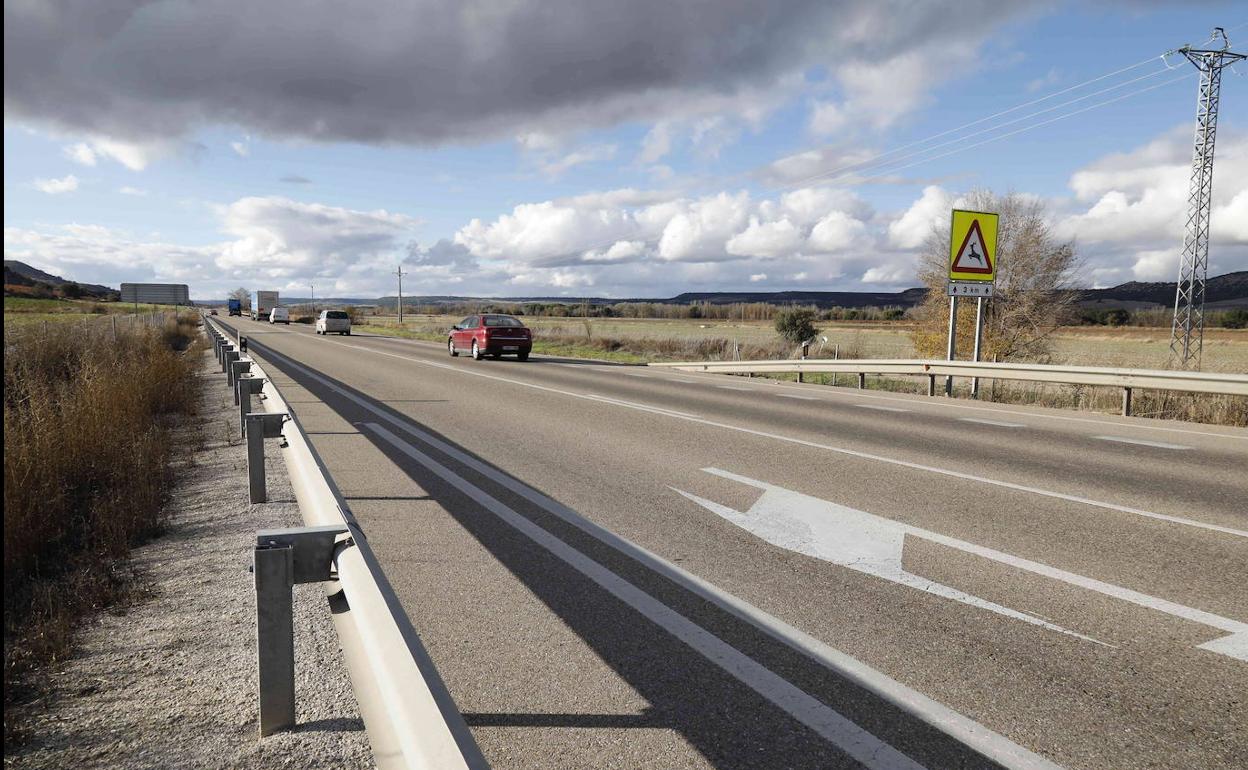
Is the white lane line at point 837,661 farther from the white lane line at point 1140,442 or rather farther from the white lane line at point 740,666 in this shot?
the white lane line at point 1140,442

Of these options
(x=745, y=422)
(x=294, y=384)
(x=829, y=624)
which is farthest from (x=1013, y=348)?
(x=829, y=624)

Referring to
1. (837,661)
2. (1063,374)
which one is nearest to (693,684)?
(837,661)

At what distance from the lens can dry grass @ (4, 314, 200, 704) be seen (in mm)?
4297

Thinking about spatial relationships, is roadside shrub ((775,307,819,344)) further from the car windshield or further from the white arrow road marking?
the white arrow road marking

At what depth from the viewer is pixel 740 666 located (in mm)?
3592

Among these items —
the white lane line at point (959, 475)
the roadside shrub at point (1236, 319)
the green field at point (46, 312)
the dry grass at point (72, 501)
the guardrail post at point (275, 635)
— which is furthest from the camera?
the roadside shrub at point (1236, 319)

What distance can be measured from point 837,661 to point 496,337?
2322 cm

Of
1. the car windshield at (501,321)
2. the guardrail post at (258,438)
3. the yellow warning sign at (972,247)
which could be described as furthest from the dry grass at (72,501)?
the car windshield at (501,321)

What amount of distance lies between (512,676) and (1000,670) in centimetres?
219

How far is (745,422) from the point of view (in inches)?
463

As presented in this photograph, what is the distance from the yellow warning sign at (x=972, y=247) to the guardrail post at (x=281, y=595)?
16558mm

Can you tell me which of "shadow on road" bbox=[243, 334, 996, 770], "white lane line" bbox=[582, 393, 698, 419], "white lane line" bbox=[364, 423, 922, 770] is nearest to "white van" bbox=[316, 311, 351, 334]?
"white lane line" bbox=[582, 393, 698, 419]

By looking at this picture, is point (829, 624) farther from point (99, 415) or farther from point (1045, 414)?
point (1045, 414)

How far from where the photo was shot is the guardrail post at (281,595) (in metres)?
2.86
